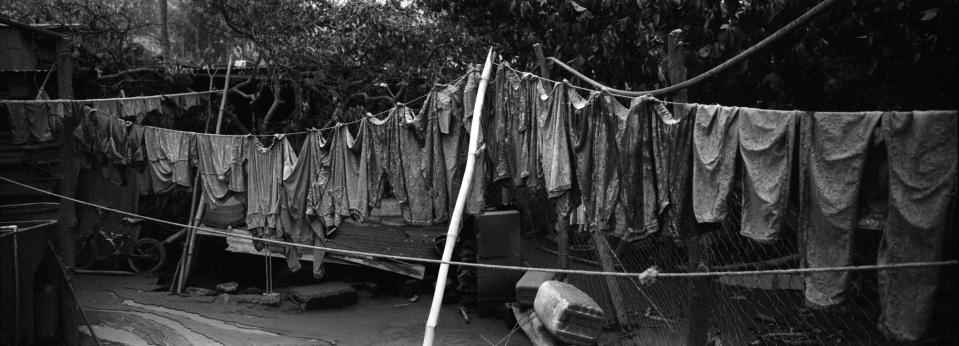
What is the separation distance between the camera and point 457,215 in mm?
6066

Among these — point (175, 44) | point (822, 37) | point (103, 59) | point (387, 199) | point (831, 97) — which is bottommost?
point (387, 199)

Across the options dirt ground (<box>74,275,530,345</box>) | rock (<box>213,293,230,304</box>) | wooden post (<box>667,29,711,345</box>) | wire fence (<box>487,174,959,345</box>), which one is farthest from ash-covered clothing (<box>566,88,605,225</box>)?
rock (<box>213,293,230,304</box>)

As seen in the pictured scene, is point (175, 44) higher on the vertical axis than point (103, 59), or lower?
higher

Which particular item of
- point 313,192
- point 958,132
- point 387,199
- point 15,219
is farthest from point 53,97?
point 958,132

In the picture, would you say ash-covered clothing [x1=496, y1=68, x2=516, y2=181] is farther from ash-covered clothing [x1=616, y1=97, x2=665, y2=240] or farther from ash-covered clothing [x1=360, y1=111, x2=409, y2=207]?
ash-covered clothing [x1=616, y1=97, x2=665, y2=240]

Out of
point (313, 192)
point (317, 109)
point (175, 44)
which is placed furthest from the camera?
point (175, 44)

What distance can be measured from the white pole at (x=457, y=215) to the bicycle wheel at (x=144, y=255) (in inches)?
377

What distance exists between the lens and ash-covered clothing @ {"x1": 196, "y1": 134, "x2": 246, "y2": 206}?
9.22 metres

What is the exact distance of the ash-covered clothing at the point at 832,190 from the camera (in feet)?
11.0

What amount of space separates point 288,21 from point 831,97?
9061mm

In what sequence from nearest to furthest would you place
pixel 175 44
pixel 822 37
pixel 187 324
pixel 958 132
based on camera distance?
pixel 958 132 < pixel 822 37 < pixel 187 324 < pixel 175 44

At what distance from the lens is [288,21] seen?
12.6m

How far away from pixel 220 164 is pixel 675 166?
22.1 feet

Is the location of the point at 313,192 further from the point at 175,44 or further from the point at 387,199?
the point at 175,44
